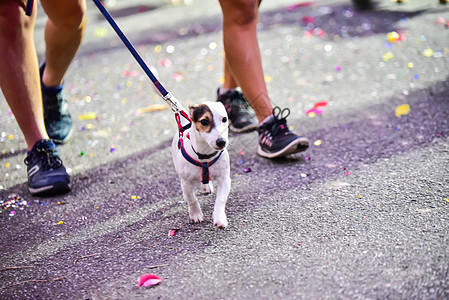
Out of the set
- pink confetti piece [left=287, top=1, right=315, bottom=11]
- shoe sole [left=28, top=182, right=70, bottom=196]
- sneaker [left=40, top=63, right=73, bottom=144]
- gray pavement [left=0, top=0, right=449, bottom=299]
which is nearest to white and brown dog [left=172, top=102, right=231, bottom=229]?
gray pavement [left=0, top=0, right=449, bottom=299]

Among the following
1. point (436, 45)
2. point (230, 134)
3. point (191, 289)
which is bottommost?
point (436, 45)

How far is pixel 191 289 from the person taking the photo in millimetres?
1899

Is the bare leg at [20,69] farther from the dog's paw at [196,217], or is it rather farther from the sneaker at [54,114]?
the dog's paw at [196,217]

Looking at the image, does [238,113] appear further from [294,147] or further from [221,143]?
[221,143]

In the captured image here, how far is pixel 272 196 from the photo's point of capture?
8.46ft

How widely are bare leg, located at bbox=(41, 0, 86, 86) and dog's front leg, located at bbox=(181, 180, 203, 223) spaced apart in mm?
1378

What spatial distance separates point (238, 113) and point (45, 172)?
1.31 m

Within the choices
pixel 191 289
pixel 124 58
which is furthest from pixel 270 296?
pixel 124 58

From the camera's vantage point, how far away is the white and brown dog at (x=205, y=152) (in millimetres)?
2014

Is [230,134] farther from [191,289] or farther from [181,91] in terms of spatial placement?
[191,289]

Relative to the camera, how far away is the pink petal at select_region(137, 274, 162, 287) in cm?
195

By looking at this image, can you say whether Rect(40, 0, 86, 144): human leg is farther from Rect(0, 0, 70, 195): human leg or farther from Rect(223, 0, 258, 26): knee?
Rect(223, 0, 258, 26): knee

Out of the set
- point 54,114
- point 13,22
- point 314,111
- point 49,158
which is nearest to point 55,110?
point 54,114

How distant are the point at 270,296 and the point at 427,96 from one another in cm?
240
